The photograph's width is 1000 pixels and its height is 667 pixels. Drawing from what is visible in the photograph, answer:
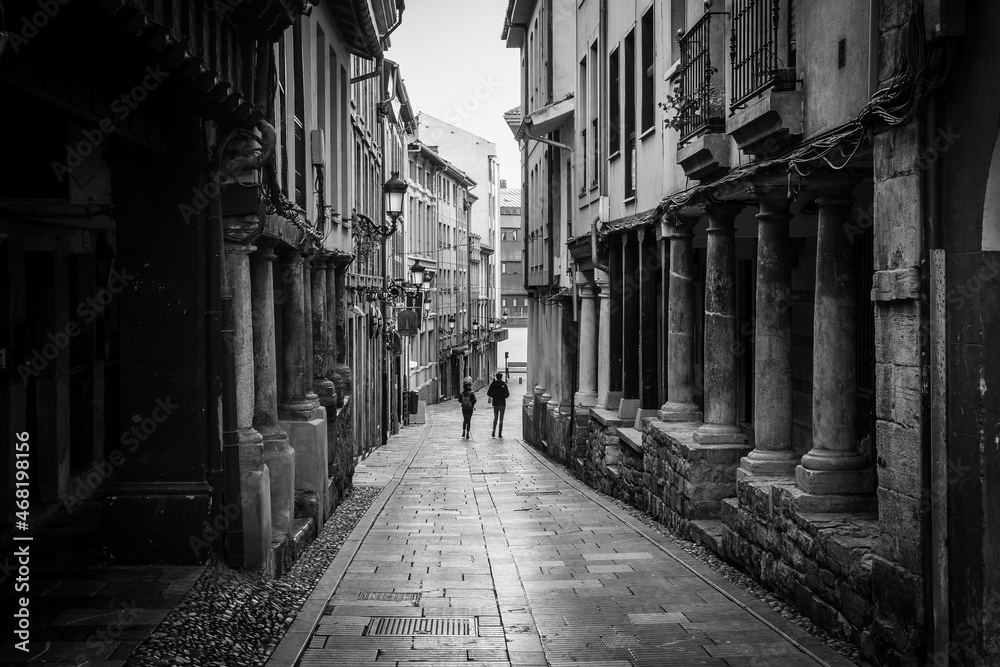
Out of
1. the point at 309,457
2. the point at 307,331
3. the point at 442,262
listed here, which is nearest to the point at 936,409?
the point at 309,457

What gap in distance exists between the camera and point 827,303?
832 cm

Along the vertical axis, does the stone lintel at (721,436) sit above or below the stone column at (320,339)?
below

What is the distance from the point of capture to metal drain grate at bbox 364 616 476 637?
24.9 feet

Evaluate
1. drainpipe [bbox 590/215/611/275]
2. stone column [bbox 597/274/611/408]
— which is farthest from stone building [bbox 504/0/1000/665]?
drainpipe [bbox 590/215/611/275]

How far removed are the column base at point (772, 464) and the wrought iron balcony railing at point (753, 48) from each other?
10.4 ft

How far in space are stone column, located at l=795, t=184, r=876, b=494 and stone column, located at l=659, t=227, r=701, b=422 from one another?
4524mm

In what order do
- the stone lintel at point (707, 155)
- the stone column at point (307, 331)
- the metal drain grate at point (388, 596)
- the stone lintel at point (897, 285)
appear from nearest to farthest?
the stone lintel at point (897, 285), the metal drain grate at point (388, 596), the stone lintel at point (707, 155), the stone column at point (307, 331)

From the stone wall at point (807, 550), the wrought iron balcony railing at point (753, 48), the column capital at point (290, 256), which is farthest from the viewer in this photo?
the column capital at point (290, 256)

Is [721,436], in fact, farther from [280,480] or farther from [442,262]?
[442,262]

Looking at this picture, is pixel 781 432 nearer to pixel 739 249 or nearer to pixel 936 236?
pixel 936 236

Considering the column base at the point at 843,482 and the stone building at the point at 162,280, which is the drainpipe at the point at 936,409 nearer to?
the column base at the point at 843,482

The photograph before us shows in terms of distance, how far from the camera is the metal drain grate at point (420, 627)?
7.60 m

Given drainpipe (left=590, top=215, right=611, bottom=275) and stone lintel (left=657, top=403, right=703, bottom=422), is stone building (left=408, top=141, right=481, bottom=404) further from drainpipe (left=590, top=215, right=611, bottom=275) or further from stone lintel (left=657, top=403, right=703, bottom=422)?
stone lintel (left=657, top=403, right=703, bottom=422)

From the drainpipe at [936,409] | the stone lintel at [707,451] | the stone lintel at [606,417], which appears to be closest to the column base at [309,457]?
the stone lintel at [707,451]
